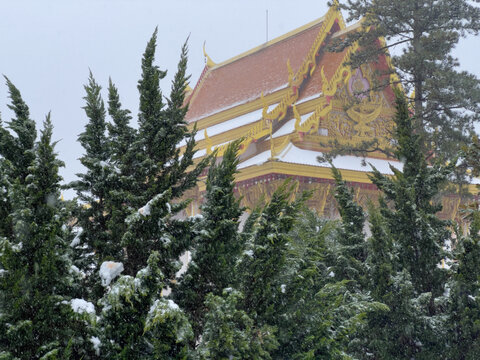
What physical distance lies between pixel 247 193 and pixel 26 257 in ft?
41.8

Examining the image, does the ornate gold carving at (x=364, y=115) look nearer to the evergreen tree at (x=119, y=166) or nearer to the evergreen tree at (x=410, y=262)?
the evergreen tree at (x=410, y=262)

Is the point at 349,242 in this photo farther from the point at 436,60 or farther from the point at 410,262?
the point at 436,60

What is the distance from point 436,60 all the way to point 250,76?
9.83 m

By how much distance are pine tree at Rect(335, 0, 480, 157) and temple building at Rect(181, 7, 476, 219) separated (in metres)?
1.55

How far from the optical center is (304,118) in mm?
17016

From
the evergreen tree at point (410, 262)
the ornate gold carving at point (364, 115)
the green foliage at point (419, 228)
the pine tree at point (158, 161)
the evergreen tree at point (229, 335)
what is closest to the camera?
the evergreen tree at point (229, 335)

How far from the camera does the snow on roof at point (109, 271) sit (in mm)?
3969

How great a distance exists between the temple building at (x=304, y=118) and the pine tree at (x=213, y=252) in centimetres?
967

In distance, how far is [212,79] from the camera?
2581cm

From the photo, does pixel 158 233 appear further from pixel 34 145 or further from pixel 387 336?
pixel 387 336

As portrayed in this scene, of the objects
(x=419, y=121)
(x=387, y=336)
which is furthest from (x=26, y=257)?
(x=419, y=121)

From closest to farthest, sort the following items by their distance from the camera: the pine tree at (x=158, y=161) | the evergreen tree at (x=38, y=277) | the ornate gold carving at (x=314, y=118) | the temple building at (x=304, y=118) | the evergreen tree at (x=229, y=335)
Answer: the evergreen tree at (x=38, y=277)
the evergreen tree at (x=229, y=335)
the pine tree at (x=158, y=161)
the temple building at (x=304, y=118)
the ornate gold carving at (x=314, y=118)

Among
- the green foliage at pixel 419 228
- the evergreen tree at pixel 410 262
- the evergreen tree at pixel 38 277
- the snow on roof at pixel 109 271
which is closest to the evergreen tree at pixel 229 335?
Answer: the snow on roof at pixel 109 271

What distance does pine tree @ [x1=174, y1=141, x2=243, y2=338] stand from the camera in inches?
169
